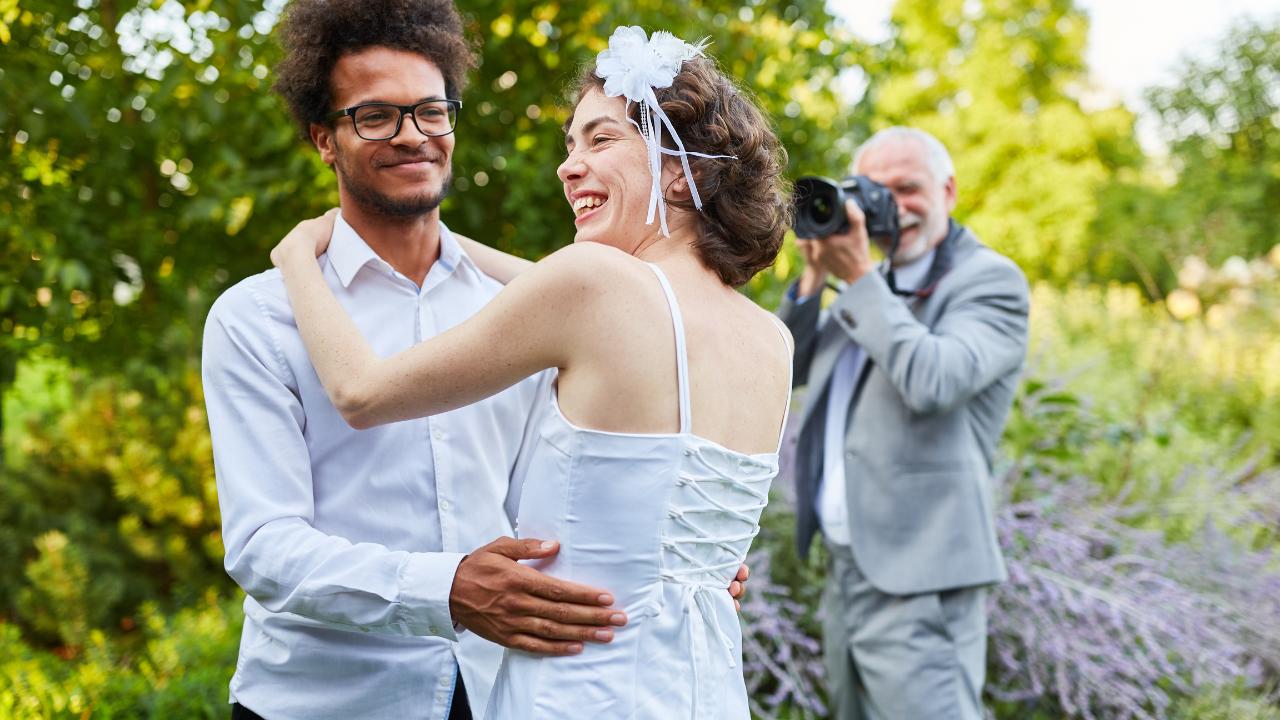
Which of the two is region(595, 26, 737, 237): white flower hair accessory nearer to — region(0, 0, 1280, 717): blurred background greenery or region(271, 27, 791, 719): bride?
region(271, 27, 791, 719): bride

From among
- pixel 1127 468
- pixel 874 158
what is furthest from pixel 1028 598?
pixel 874 158

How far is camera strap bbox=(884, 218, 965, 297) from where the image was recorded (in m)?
3.23

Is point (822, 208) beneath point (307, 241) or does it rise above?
above

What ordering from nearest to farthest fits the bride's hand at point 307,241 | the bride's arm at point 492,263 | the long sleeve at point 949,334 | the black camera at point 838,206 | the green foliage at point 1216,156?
the bride's hand at point 307,241 → the bride's arm at point 492,263 → the long sleeve at point 949,334 → the black camera at point 838,206 → the green foliage at point 1216,156

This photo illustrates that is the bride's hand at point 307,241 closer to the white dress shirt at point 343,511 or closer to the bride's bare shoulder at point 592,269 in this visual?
the white dress shirt at point 343,511

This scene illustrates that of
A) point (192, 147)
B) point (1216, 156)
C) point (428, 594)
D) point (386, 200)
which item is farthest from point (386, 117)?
point (1216, 156)

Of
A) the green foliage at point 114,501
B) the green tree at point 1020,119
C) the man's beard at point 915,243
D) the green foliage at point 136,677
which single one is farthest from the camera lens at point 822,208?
the green tree at point 1020,119

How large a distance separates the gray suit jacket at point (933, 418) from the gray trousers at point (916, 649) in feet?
0.33

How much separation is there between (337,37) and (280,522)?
0.97m

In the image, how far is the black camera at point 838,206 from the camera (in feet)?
9.83

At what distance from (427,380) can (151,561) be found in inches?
172

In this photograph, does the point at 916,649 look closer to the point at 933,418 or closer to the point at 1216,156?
the point at 933,418

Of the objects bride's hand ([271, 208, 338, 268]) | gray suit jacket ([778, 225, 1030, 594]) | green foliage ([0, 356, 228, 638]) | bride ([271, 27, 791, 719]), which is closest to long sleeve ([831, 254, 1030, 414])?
gray suit jacket ([778, 225, 1030, 594])

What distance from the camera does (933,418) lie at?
3051 millimetres
